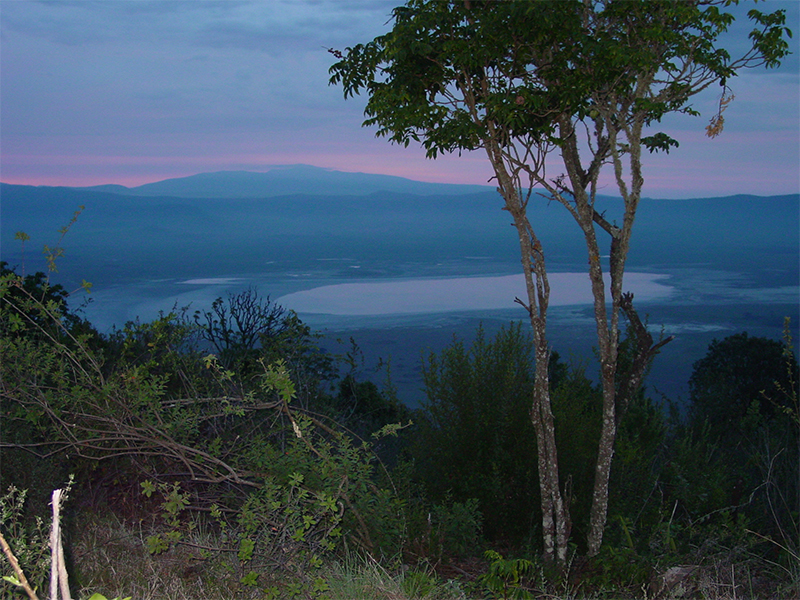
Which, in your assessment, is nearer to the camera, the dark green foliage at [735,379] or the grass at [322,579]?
the grass at [322,579]

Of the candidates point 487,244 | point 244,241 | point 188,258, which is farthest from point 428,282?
point 244,241

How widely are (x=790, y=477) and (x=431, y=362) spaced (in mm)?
3890

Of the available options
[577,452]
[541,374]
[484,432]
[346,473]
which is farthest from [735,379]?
[346,473]

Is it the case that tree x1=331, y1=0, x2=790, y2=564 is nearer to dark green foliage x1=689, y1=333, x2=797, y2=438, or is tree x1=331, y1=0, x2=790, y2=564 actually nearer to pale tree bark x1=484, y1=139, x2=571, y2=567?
pale tree bark x1=484, y1=139, x2=571, y2=567

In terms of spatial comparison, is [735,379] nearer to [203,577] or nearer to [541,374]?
[541,374]

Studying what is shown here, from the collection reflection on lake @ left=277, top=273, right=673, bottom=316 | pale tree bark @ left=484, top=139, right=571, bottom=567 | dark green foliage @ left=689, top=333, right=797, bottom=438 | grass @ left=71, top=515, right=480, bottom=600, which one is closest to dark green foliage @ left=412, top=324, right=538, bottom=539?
pale tree bark @ left=484, top=139, right=571, bottom=567

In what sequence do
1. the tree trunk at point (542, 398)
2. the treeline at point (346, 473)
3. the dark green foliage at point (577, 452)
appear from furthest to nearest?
the dark green foliage at point (577, 452), the tree trunk at point (542, 398), the treeline at point (346, 473)

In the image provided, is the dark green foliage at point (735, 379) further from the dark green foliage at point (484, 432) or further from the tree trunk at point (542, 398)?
the tree trunk at point (542, 398)

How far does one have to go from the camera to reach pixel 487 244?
93312mm

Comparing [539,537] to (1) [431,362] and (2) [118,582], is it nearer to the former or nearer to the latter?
(1) [431,362]

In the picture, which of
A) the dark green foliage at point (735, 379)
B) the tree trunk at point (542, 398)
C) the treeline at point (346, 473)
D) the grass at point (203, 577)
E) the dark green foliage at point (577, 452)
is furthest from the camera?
the dark green foliage at point (735, 379)

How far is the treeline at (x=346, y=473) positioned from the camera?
12.5 ft

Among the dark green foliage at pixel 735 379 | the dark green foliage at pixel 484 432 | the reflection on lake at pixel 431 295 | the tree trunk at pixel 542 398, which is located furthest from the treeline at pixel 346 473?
the reflection on lake at pixel 431 295

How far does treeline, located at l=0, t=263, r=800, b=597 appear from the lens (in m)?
3.79
